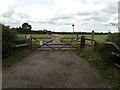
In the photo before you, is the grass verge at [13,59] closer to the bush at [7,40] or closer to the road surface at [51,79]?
the bush at [7,40]

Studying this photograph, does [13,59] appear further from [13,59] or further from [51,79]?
[51,79]

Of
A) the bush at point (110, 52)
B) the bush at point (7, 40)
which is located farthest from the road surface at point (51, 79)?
the bush at point (7, 40)

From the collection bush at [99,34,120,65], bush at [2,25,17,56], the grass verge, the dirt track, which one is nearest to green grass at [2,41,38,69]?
the grass verge

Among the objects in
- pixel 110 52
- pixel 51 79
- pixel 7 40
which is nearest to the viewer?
pixel 51 79

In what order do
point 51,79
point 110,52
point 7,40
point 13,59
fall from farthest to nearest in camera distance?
1. point 7,40
2. point 13,59
3. point 110,52
4. point 51,79

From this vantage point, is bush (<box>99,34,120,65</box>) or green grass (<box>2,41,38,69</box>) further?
green grass (<box>2,41,38,69</box>)

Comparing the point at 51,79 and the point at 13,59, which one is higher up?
the point at 13,59

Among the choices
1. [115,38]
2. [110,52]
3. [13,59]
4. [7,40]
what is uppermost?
[115,38]

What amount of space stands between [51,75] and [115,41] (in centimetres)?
325

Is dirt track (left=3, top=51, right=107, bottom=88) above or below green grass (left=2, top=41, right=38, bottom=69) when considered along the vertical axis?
below

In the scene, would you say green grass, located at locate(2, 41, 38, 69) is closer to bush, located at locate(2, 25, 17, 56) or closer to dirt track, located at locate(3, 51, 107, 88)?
bush, located at locate(2, 25, 17, 56)

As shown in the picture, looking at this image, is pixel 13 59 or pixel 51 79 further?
pixel 13 59

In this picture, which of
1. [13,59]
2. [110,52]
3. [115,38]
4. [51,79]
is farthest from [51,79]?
[13,59]

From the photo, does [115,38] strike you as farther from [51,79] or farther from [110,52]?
[51,79]
